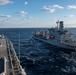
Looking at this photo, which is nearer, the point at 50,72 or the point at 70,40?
the point at 50,72

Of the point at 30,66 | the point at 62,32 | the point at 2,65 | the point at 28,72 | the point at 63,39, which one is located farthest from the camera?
the point at 62,32

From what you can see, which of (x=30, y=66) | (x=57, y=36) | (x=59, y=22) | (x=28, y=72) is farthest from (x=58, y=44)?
(x=28, y=72)

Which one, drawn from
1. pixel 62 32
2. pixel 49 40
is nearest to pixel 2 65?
pixel 62 32

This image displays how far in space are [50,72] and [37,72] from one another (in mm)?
3009

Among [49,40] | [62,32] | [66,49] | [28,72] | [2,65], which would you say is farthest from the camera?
[49,40]

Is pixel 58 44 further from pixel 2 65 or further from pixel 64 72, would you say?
pixel 2 65

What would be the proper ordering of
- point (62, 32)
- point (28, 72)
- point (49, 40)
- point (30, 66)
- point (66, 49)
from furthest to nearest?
point (49, 40), point (62, 32), point (66, 49), point (30, 66), point (28, 72)

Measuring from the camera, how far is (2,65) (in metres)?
23.2

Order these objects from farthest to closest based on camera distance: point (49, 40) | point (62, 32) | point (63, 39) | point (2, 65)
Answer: point (49, 40) → point (62, 32) → point (63, 39) → point (2, 65)

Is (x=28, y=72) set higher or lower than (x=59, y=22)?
lower

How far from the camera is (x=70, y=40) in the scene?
83250 millimetres

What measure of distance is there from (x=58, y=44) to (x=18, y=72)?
63997 mm

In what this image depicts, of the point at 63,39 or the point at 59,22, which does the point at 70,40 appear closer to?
the point at 63,39

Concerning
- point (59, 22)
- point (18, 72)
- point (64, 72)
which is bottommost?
point (64, 72)
